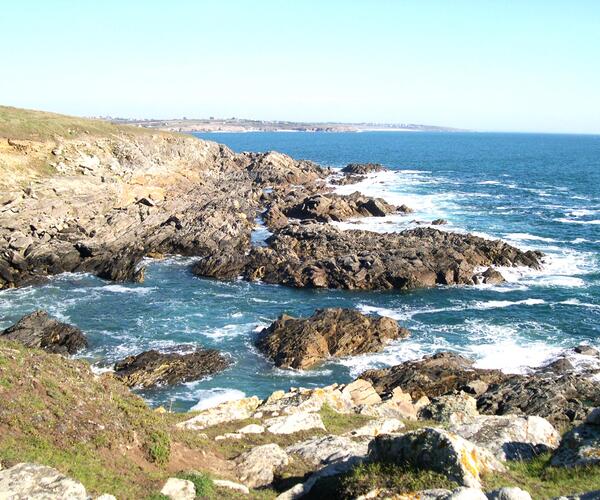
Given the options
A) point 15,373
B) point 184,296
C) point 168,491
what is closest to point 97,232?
point 184,296

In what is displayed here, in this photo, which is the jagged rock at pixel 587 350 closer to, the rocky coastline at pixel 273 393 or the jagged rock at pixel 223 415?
the rocky coastline at pixel 273 393

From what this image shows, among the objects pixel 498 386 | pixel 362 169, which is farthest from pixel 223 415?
pixel 362 169

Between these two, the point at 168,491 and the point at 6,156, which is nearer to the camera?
the point at 168,491

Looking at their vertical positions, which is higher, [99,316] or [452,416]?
[452,416]

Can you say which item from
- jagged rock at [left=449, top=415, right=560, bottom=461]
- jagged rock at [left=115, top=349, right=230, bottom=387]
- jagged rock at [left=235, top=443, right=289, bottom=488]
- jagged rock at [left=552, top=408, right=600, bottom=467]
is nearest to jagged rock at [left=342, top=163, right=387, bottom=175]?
jagged rock at [left=115, top=349, right=230, bottom=387]

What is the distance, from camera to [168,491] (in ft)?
42.2

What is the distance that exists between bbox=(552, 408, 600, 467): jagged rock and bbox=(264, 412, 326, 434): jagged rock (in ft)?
26.5

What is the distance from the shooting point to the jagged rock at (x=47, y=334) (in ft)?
115

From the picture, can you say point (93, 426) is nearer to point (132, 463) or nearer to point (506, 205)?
point (132, 463)

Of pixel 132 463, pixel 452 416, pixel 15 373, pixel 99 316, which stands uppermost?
pixel 15 373

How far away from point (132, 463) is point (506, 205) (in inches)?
3224

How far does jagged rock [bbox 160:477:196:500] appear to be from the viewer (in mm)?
12812

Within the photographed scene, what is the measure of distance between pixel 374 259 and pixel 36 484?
140 feet

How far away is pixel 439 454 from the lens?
1211 cm
